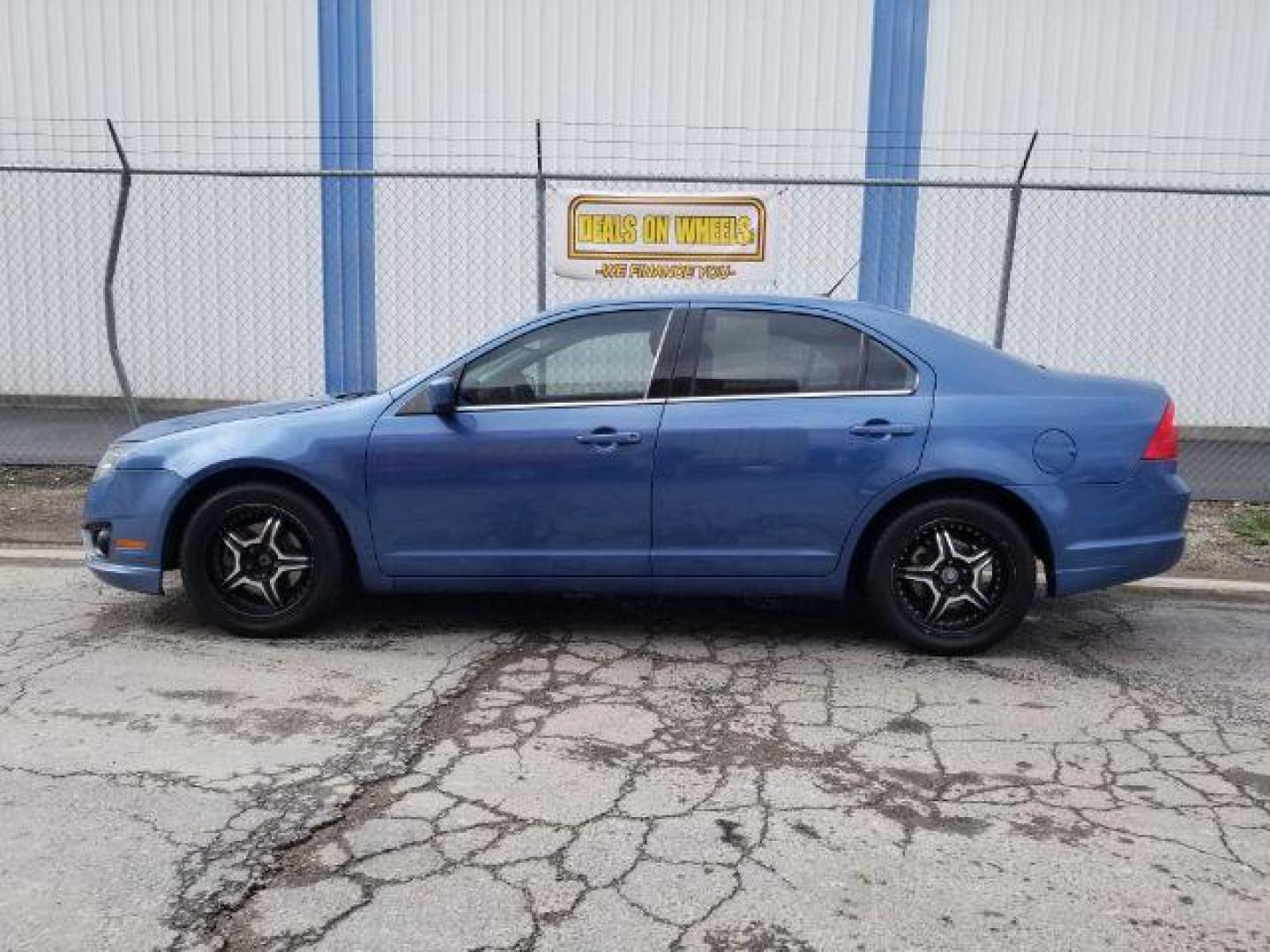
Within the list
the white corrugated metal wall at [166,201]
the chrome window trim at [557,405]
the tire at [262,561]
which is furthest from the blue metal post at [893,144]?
the tire at [262,561]

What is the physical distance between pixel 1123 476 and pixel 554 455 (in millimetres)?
2407

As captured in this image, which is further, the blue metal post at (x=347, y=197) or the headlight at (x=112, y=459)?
the blue metal post at (x=347, y=197)

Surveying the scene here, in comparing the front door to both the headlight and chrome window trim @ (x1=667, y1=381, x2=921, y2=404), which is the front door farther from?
the headlight

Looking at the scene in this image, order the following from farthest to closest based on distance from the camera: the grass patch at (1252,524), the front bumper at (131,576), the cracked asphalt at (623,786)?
the grass patch at (1252,524) → the front bumper at (131,576) → the cracked asphalt at (623,786)

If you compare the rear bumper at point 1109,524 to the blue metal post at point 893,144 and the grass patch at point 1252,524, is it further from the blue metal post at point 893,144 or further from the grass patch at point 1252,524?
the blue metal post at point 893,144

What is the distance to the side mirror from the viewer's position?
484 cm

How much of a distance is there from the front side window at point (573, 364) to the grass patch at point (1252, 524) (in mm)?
4702

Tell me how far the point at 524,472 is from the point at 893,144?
8.10 m

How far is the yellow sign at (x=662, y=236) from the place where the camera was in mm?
8258

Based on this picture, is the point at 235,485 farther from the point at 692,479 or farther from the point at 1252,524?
the point at 1252,524

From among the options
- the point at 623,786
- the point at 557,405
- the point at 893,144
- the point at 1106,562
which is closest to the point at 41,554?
the point at 557,405

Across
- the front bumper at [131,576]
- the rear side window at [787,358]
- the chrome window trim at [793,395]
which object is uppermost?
the rear side window at [787,358]

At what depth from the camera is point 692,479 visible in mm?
4863

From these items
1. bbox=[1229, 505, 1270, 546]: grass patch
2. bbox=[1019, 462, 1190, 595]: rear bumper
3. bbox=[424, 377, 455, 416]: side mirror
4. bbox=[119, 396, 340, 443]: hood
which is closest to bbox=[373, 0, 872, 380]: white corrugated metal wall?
bbox=[1229, 505, 1270, 546]: grass patch
